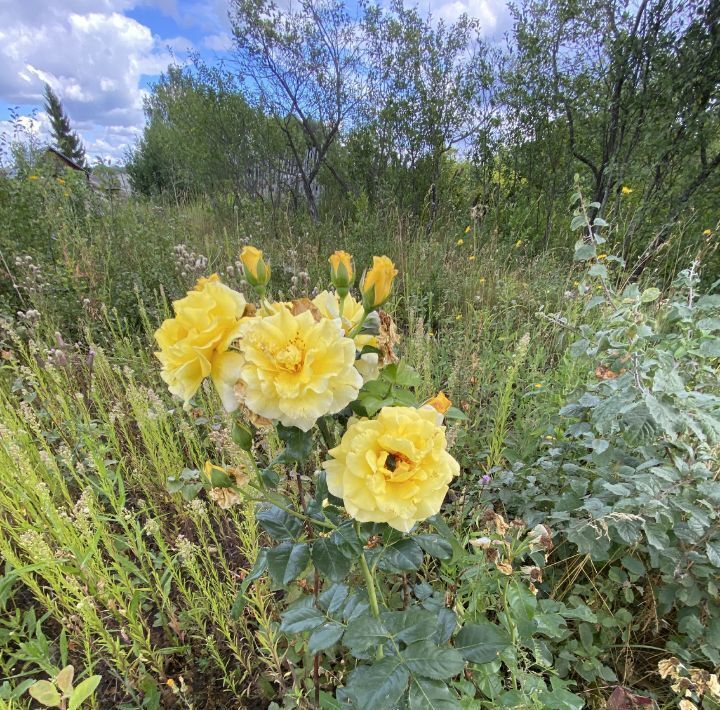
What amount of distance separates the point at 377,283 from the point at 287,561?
20.1 inches

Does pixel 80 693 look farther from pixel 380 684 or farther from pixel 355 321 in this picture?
pixel 355 321

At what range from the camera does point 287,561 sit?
720 mm

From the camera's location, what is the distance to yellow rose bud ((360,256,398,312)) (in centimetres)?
66

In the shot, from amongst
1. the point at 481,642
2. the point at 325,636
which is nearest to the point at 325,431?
the point at 325,636

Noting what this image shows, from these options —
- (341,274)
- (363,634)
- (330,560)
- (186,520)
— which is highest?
(341,274)

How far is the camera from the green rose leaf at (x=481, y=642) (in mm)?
720

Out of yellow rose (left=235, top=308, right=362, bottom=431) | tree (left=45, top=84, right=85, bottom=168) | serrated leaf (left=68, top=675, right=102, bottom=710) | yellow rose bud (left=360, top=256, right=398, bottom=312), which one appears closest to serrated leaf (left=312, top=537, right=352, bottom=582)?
yellow rose (left=235, top=308, right=362, bottom=431)

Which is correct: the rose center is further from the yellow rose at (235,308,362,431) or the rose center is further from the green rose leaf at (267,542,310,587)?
the green rose leaf at (267,542,310,587)

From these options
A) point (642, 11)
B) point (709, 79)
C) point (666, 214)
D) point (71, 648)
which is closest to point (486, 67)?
point (642, 11)

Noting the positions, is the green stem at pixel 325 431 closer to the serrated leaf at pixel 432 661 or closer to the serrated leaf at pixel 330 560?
the serrated leaf at pixel 330 560

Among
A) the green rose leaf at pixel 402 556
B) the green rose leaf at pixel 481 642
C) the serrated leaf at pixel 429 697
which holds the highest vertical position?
the green rose leaf at pixel 402 556

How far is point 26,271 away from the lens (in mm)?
2832

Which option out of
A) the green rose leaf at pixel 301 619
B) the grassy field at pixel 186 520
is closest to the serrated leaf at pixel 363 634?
the green rose leaf at pixel 301 619

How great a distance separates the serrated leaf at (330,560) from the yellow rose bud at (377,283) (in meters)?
0.41
